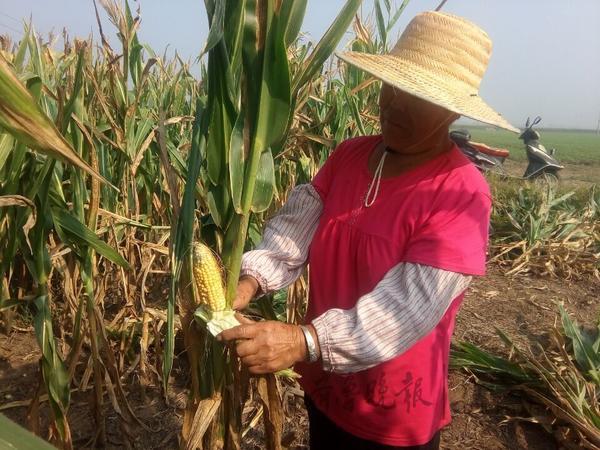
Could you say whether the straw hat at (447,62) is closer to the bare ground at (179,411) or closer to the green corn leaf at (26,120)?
the green corn leaf at (26,120)

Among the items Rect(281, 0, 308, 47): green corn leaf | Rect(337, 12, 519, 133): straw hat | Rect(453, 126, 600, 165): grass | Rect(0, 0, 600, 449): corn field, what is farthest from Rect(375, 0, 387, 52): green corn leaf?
Rect(281, 0, 308, 47): green corn leaf

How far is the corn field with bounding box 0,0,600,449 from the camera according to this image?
1071mm

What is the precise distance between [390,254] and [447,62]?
0.46 m

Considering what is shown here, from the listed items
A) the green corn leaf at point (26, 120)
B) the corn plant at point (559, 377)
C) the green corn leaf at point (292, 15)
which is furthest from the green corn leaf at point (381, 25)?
the green corn leaf at point (26, 120)

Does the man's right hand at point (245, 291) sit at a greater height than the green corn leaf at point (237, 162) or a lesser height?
lesser

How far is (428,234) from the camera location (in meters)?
1.09

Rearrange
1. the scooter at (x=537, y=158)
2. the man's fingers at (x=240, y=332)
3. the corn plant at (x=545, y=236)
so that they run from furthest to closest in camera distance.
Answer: the scooter at (x=537, y=158), the corn plant at (x=545, y=236), the man's fingers at (x=240, y=332)

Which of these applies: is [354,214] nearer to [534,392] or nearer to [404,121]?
[404,121]

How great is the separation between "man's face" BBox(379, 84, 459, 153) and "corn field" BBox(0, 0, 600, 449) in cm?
19

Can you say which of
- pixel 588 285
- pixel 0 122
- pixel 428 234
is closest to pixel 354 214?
pixel 428 234

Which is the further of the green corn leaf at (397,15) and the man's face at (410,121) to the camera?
the green corn leaf at (397,15)

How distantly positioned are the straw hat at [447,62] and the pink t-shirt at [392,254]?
0.14 m

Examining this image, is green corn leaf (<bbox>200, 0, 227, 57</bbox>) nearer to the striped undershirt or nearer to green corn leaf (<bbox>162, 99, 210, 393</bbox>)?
green corn leaf (<bbox>162, 99, 210, 393</bbox>)

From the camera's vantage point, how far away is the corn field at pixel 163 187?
1.07m
